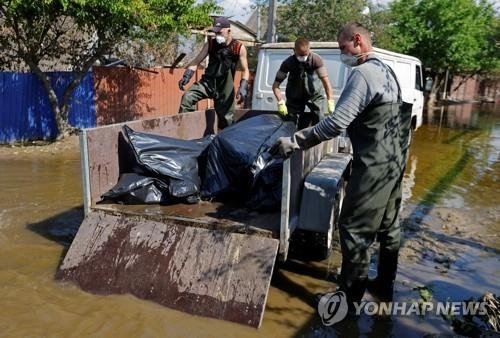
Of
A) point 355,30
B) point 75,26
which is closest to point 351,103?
point 355,30

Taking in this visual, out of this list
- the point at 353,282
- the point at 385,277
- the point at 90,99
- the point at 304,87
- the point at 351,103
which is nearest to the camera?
the point at 351,103

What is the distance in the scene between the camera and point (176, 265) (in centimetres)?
324

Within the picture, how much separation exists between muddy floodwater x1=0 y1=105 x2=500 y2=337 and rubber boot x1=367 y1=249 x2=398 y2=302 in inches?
3.8

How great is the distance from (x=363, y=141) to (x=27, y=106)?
8.29 m

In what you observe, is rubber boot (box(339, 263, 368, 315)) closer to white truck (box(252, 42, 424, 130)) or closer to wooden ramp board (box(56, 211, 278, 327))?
wooden ramp board (box(56, 211, 278, 327))

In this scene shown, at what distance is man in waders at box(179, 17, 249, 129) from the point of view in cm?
551

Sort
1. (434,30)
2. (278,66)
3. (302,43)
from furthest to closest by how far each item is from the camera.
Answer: (434,30), (278,66), (302,43)

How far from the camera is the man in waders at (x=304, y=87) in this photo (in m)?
5.35

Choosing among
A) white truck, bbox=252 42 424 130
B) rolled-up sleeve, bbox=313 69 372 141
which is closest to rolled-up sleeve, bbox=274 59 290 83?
white truck, bbox=252 42 424 130

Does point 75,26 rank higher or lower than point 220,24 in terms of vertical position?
higher

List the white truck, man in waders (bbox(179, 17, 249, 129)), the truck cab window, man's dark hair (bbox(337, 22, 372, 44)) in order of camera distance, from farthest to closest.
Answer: the truck cab window, the white truck, man in waders (bbox(179, 17, 249, 129)), man's dark hair (bbox(337, 22, 372, 44))

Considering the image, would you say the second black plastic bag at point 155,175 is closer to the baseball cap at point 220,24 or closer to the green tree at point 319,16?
the baseball cap at point 220,24

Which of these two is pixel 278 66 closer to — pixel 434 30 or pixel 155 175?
pixel 155 175

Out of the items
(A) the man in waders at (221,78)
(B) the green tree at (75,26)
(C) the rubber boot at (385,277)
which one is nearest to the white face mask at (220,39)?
(A) the man in waders at (221,78)
